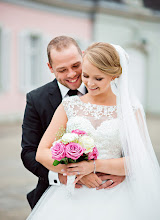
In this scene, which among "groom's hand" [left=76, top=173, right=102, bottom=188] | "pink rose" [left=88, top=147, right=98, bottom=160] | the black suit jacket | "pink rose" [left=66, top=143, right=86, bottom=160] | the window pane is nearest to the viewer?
"pink rose" [left=66, top=143, right=86, bottom=160]

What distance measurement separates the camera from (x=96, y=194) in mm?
2623

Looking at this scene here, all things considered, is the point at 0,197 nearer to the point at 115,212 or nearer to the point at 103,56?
the point at 115,212

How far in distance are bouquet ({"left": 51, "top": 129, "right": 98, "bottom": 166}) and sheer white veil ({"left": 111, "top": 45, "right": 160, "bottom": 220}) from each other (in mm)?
285

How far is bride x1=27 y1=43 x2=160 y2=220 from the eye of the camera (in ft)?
8.21

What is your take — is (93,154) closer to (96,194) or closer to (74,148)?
(74,148)

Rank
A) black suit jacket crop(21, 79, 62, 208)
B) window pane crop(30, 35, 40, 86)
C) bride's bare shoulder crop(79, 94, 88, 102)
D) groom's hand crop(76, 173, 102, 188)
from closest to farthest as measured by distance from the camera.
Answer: groom's hand crop(76, 173, 102, 188)
bride's bare shoulder crop(79, 94, 88, 102)
black suit jacket crop(21, 79, 62, 208)
window pane crop(30, 35, 40, 86)

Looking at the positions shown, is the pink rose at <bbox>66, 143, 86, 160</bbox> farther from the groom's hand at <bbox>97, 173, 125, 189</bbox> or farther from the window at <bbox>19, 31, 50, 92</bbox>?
the window at <bbox>19, 31, 50, 92</bbox>

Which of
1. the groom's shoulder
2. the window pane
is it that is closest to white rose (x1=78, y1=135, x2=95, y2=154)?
the groom's shoulder

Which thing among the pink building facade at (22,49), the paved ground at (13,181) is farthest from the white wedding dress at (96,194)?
the pink building facade at (22,49)

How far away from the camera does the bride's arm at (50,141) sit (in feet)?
8.28

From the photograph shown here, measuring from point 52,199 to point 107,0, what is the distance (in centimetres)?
1631

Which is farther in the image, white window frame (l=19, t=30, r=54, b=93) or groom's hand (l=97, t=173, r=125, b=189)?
white window frame (l=19, t=30, r=54, b=93)

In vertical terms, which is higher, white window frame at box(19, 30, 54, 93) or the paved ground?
white window frame at box(19, 30, 54, 93)

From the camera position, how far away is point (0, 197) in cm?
553
